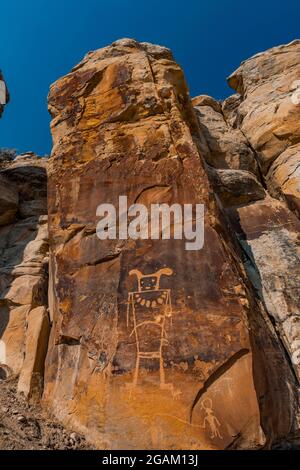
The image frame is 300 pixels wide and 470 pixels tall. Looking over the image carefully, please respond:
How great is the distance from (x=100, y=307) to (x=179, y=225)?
6.50 ft

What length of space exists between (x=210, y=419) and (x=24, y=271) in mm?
6234

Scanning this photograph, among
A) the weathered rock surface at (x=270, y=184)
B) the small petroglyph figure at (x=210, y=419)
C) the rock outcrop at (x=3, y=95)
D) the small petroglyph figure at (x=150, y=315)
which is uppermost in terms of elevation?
the rock outcrop at (x=3, y=95)

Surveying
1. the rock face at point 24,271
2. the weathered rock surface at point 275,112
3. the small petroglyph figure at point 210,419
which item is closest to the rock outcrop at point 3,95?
the rock face at point 24,271

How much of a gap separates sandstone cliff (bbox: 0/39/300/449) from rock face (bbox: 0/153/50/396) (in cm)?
4

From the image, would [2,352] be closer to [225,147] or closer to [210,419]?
[210,419]

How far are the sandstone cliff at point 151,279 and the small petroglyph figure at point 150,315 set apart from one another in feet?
0.06

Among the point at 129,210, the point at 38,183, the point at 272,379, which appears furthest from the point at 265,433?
the point at 38,183

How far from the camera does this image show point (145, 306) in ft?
20.0

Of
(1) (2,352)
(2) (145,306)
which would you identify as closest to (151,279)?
A: (2) (145,306)

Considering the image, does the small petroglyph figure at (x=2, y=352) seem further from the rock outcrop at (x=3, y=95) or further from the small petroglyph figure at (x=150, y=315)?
the rock outcrop at (x=3, y=95)

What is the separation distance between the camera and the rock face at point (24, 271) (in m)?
7.39

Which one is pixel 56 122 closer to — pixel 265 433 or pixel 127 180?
pixel 127 180

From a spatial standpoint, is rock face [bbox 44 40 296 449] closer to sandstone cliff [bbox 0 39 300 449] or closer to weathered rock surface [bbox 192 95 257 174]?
sandstone cliff [bbox 0 39 300 449]

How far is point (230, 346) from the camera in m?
5.52
